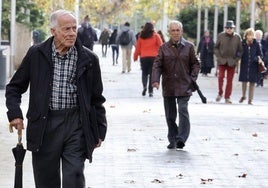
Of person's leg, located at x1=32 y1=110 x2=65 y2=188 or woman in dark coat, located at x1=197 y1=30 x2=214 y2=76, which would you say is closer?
person's leg, located at x1=32 y1=110 x2=65 y2=188

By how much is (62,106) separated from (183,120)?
20.0 ft

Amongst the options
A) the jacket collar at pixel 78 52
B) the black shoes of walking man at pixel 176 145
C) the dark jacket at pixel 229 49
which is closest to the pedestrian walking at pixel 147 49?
the dark jacket at pixel 229 49

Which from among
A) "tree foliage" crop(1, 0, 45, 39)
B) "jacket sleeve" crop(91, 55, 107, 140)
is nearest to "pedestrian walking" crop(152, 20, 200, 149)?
"jacket sleeve" crop(91, 55, 107, 140)

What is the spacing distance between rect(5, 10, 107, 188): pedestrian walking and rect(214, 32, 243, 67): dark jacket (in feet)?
49.7

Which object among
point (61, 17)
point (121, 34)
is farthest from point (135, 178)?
point (121, 34)

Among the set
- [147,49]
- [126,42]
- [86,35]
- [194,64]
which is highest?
[194,64]

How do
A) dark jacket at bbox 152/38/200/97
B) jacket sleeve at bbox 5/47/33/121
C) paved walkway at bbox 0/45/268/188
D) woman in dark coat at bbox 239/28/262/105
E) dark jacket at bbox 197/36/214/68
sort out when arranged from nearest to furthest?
jacket sleeve at bbox 5/47/33/121 < paved walkway at bbox 0/45/268/188 < dark jacket at bbox 152/38/200/97 < woman in dark coat at bbox 239/28/262/105 < dark jacket at bbox 197/36/214/68

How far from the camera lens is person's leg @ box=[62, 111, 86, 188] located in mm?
7555

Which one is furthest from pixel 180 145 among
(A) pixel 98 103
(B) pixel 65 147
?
(B) pixel 65 147

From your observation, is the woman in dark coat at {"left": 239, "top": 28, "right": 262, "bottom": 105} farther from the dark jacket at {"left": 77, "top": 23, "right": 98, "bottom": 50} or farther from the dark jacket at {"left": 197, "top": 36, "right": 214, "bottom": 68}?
the dark jacket at {"left": 197, "top": 36, "right": 214, "bottom": 68}

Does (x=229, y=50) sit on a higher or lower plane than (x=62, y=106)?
lower

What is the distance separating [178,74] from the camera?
13.5m

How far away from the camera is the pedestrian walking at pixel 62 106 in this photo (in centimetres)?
759

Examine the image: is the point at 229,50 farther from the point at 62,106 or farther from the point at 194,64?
the point at 62,106
